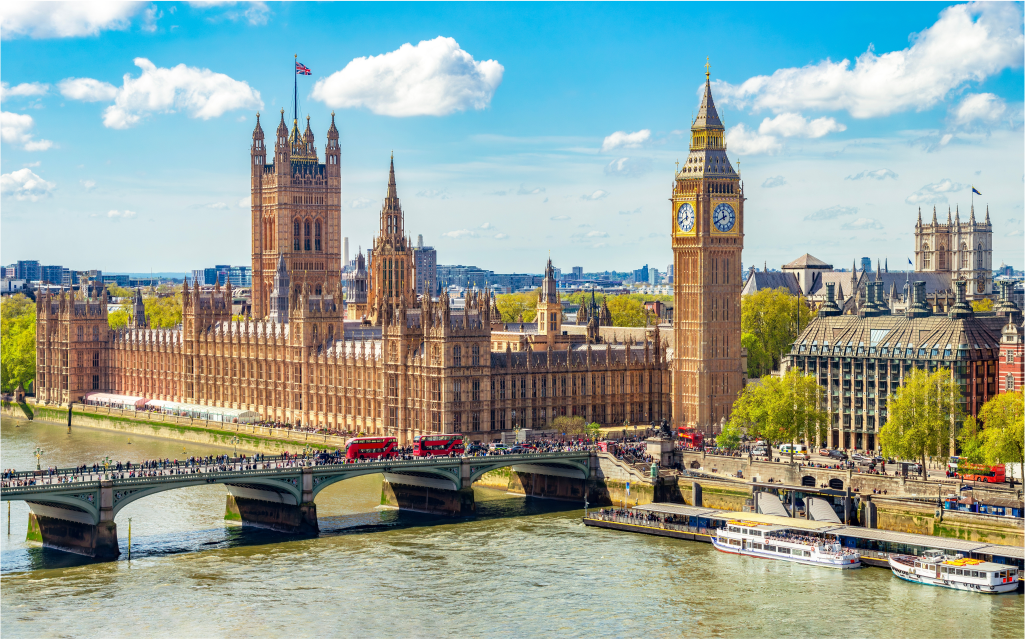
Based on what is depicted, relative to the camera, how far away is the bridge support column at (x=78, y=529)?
3949 inches

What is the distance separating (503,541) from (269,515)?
1700 centimetres

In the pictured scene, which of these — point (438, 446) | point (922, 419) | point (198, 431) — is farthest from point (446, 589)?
point (198, 431)

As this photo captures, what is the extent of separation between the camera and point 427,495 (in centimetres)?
12088

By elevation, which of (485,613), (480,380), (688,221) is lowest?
(485,613)

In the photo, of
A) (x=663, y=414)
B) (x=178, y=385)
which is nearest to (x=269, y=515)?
(x=663, y=414)

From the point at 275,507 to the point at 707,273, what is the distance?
2064 inches

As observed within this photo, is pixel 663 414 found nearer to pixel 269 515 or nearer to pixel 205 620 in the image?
pixel 269 515

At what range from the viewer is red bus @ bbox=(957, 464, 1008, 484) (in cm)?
11175

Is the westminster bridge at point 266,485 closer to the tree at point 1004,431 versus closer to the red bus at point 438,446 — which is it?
the red bus at point 438,446

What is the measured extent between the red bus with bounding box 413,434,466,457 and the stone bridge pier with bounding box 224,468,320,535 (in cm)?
1378

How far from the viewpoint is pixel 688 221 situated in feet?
487

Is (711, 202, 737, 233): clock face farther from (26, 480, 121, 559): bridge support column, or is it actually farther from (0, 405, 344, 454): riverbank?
(26, 480, 121, 559): bridge support column

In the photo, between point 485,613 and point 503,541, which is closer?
point 485,613

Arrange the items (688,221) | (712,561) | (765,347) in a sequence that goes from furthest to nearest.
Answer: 1. (765,347)
2. (688,221)
3. (712,561)
